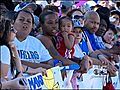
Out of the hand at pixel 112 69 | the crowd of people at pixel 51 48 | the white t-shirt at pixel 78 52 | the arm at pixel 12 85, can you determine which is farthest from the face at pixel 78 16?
the arm at pixel 12 85

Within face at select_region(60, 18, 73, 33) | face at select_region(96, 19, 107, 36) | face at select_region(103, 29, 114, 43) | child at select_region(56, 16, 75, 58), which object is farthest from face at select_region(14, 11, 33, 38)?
face at select_region(103, 29, 114, 43)

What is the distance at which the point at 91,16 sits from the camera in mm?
7078

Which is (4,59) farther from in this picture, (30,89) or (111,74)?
(111,74)

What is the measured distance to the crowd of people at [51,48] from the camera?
177 inches

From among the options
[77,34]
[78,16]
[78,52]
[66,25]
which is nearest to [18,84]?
[66,25]

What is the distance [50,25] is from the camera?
5922 millimetres

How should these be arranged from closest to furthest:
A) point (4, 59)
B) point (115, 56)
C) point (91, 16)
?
point (4, 59)
point (115, 56)
point (91, 16)

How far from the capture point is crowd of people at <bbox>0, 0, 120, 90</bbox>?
4488 millimetres

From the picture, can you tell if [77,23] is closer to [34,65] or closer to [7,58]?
[34,65]

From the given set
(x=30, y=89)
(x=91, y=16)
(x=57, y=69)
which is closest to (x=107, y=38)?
(x=91, y=16)

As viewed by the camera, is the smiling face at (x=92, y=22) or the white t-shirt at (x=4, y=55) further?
the smiling face at (x=92, y=22)

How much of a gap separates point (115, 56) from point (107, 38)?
1.20m

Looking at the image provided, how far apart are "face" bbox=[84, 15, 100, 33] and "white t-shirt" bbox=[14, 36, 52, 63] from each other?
5.33 ft

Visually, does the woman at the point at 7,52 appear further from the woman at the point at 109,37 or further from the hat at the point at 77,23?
the woman at the point at 109,37
